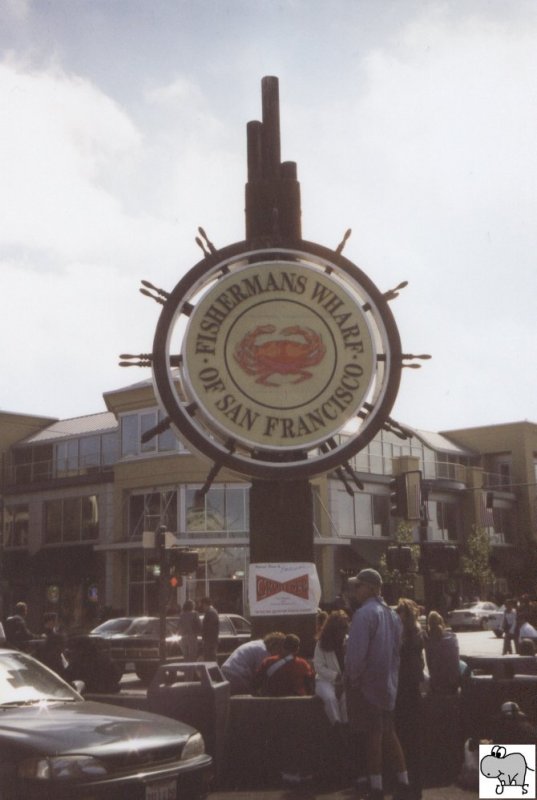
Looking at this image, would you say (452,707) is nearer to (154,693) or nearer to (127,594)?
(154,693)

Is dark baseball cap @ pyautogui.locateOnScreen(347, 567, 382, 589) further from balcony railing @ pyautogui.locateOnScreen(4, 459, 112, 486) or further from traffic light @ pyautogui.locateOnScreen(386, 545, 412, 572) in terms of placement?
balcony railing @ pyautogui.locateOnScreen(4, 459, 112, 486)

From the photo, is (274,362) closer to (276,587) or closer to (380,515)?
(276,587)

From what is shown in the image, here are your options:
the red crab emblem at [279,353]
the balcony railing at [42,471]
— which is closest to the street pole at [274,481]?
the red crab emblem at [279,353]

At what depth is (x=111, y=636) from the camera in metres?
21.3

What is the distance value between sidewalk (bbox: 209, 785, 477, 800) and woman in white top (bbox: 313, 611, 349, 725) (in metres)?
0.69

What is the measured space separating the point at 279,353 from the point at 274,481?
59.1 inches

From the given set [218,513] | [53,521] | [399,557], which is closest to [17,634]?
[399,557]

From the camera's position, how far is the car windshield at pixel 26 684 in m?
6.98

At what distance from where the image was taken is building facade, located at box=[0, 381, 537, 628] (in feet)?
131

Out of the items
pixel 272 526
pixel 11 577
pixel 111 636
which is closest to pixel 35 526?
pixel 11 577

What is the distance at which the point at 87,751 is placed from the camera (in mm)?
5914

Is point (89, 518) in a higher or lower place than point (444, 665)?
higher

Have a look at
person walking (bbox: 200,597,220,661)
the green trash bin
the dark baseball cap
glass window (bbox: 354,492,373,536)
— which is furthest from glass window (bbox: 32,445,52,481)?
the dark baseball cap

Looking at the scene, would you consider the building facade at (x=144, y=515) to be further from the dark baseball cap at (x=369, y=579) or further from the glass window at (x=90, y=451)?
the dark baseball cap at (x=369, y=579)
